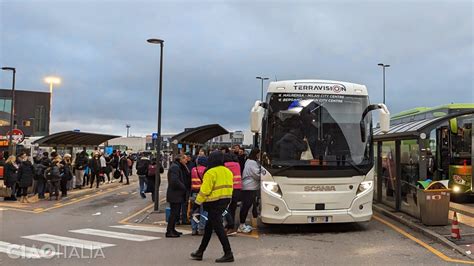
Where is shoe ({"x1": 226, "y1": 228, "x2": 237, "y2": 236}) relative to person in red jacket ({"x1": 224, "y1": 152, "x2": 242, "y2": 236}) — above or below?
below

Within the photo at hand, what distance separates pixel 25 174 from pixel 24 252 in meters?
8.01

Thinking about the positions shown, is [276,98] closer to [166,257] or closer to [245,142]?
[166,257]

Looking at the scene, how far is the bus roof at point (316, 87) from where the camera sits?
9.28m

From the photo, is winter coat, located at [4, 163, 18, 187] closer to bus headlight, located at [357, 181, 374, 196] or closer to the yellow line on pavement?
bus headlight, located at [357, 181, 374, 196]

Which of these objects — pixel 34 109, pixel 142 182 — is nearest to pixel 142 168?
pixel 142 182

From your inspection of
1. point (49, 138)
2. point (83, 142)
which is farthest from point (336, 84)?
point (83, 142)

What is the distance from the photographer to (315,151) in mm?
9000

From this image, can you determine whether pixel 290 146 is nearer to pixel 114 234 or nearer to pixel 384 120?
pixel 384 120

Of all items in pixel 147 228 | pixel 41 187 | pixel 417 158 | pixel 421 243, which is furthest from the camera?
pixel 41 187

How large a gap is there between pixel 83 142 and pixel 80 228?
12.0 metres

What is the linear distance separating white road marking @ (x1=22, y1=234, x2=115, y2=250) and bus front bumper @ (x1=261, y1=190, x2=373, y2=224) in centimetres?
316

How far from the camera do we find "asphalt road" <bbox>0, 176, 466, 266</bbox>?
6.98 m

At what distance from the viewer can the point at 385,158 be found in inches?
518

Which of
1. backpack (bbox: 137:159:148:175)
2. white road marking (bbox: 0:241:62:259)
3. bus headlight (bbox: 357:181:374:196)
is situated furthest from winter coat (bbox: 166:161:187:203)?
backpack (bbox: 137:159:148:175)
